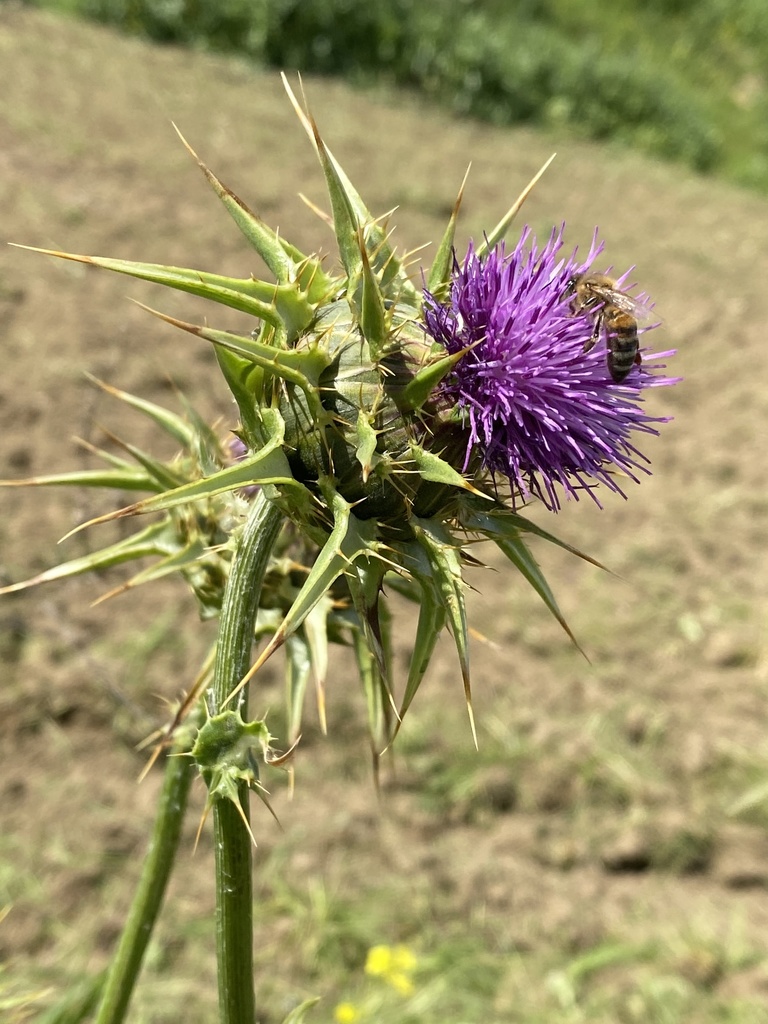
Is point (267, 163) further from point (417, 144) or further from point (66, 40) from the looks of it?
point (66, 40)

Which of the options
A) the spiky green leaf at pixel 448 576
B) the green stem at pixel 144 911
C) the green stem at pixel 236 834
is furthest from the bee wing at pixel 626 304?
the green stem at pixel 144 911

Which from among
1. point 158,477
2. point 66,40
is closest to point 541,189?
point 66,40

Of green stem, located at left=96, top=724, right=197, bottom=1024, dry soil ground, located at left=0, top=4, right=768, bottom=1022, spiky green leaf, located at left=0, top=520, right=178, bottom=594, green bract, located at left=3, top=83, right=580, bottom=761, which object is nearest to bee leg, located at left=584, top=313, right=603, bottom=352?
green bract, located at left=3, top=83, right=580, bottom=761

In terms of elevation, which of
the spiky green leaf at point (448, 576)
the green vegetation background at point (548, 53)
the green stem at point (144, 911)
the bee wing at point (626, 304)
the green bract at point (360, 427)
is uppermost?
the green vegetation background at point (548, 53)

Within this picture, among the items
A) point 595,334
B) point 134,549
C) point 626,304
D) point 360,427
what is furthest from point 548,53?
point 360,427

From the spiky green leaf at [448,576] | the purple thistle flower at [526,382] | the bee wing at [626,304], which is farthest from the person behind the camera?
the bee wing at [626,304]

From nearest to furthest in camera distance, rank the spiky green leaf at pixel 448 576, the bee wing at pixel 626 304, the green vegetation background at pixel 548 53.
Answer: the spiky green leaf at pixel 448 576
the bee wing at pixel 626 304
the green vegetation background at pixel 548 53

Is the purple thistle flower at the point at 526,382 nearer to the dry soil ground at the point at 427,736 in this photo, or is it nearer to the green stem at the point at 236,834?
the green stem at the point at 236,834
